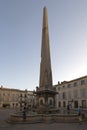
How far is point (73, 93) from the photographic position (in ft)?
154

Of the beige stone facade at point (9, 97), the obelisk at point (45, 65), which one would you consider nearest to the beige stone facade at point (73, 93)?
the beige stone facade at point (9, 97)

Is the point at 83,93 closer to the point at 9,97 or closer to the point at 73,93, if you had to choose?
the point at 73,93

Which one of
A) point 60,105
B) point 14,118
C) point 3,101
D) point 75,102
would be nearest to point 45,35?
point 14,118

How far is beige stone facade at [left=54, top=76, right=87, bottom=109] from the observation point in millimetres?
42656

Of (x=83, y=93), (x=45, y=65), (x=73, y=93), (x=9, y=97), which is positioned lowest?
(x=9, y=97)

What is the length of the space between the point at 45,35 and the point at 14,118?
1195 cm

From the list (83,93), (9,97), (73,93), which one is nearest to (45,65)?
(83,93)

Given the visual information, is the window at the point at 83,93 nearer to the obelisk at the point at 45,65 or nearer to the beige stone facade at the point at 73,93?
the beige stone facade at the point at 73,93

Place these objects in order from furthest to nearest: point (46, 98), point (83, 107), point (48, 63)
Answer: point (83, 107)
point (48, 63)
point (46, 98)

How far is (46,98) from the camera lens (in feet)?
65.0

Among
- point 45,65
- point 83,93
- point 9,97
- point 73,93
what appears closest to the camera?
point 45,65

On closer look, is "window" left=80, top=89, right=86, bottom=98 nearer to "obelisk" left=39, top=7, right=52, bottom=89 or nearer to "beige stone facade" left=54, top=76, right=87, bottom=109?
"beige stone facade" left=54, top=76, right=87, bottom=109

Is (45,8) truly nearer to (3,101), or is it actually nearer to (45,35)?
(45,35)

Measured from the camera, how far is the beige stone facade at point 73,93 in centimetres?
4266
